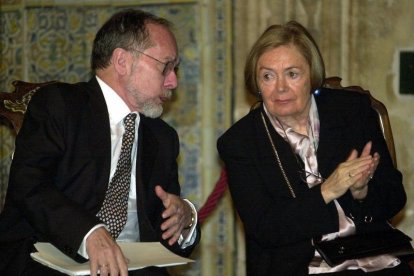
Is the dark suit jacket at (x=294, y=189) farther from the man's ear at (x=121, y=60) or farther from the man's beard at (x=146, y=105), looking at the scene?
the man's ear at (x=121, y=60)

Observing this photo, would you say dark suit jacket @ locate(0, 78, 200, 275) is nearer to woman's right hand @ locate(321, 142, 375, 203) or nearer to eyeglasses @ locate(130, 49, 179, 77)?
eyeglasses @ locate(130, 49, 179, 77)

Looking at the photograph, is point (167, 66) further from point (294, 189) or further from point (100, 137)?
point (294, 189)

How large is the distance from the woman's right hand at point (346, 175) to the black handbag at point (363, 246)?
19 cm

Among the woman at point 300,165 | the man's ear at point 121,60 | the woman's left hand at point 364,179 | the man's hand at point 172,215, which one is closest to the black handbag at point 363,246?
the woman at point 300,165

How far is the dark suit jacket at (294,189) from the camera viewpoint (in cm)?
366

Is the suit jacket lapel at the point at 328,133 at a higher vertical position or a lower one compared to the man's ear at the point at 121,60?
lower

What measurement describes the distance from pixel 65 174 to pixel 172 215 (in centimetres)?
48

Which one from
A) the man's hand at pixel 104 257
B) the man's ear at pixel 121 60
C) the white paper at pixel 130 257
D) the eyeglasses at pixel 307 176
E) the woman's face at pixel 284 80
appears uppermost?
the man's ear at pixel 121 60

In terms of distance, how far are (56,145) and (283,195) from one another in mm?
1054

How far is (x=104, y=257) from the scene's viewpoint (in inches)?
122

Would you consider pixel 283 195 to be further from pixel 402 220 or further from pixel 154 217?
pixel 402 220

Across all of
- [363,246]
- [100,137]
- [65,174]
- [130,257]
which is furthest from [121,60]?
Result: [363,246]

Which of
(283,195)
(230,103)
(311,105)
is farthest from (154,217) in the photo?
(230,103)

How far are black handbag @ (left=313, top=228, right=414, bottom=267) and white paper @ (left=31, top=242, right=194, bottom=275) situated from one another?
2.07ft
